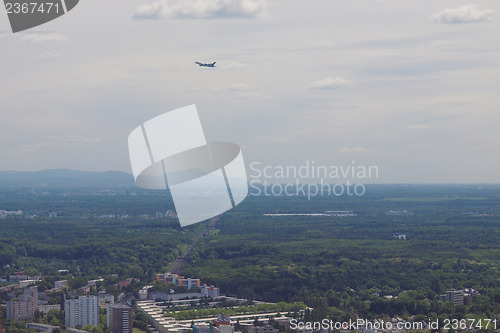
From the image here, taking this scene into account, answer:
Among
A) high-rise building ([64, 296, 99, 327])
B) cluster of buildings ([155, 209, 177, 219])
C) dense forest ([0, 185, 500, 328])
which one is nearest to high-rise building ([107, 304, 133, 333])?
high-rise building ([64, 296, 99, 327])

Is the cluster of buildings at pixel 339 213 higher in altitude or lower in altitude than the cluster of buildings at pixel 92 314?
higher

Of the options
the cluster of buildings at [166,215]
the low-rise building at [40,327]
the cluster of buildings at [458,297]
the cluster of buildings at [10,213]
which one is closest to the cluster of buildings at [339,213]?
the cluster of buildings at [166,215]

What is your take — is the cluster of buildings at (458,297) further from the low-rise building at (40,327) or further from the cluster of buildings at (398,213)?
Result: the cluster of buildings at (398,213)

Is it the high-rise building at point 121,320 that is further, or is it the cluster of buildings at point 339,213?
the cluster of buildings at point 339,213

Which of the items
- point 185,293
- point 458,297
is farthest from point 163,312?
point 458,297

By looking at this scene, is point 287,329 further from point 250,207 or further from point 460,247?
point 250,207

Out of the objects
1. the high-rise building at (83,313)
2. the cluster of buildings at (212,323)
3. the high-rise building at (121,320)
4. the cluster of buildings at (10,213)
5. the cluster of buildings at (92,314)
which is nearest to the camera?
the cluster of buildings at (212,323)

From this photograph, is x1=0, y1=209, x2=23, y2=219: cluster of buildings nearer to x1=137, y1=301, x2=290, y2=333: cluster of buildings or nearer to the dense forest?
the dense forest

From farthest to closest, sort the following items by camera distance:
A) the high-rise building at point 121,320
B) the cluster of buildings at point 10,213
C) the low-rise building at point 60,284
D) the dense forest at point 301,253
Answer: the cluster of buildings at point 10,213, the low-rise building at point 60,284, the dense forest at point 301,253, the high-rise building at point 121,320

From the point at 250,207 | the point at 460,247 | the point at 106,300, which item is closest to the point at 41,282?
the point at 106,300
